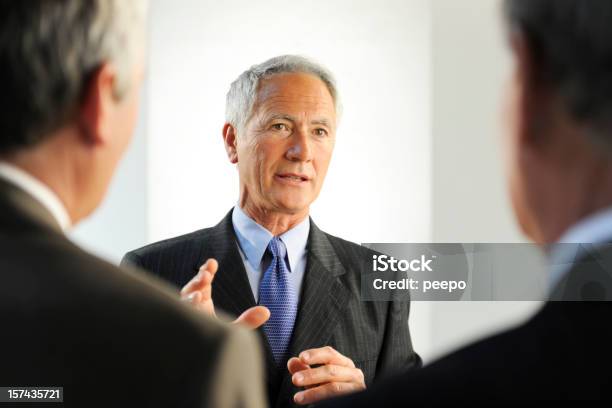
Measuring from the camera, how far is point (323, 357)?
2.24 meters

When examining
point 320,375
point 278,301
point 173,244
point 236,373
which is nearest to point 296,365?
point 320,375

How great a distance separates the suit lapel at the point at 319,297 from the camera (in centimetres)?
250

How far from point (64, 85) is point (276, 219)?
Result: 1.75m

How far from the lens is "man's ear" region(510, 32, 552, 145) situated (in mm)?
778

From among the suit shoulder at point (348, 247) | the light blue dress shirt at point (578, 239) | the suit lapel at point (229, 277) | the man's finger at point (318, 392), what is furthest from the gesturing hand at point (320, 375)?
the light blue dress shirt at point (578, 239)

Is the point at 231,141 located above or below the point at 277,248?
above

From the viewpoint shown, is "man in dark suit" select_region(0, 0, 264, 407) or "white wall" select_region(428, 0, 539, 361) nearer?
"man in dark suit" select_region(0, 0, 264, 407)

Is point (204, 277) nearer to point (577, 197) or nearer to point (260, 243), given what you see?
point (260, 243)

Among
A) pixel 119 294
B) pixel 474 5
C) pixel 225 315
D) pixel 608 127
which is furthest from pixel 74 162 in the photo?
pixel 474 5

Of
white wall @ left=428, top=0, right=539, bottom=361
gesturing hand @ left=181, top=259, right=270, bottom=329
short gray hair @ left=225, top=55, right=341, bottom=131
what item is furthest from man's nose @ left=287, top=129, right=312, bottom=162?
gesturing hand @ left=181, top=259, right=270, bottom=329

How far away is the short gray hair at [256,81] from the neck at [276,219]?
26cm

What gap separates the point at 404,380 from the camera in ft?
2.49

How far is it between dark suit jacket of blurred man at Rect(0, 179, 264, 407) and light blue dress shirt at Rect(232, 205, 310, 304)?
1719 millimetres

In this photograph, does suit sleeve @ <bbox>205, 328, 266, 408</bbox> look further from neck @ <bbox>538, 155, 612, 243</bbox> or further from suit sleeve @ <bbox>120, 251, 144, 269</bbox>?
suit sleeve @ <bbox>120, 251, 144, 269</bbox>
